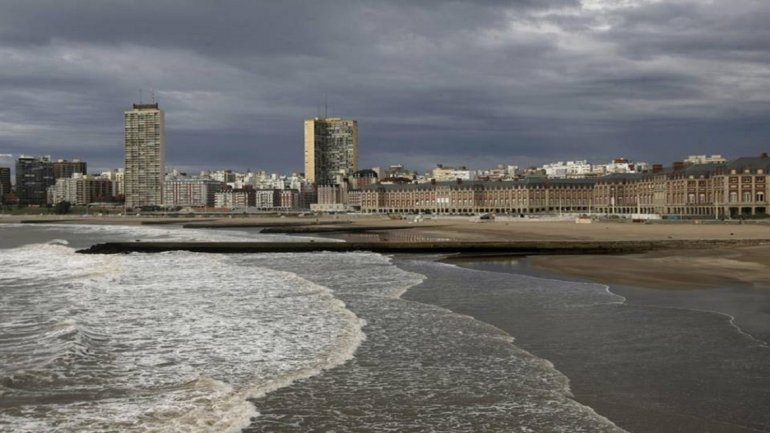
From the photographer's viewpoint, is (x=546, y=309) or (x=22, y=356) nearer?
(x=22, y=356)

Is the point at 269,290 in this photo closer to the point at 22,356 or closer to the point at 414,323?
the point at 414,323

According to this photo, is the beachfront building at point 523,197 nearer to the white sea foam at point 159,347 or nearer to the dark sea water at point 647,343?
the dark sea water at point 647,343

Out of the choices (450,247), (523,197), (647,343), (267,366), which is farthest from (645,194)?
(267,366)

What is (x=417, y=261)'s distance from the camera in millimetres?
38250

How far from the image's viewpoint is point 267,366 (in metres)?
12.8

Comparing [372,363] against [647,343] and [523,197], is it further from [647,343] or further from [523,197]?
[523,197]

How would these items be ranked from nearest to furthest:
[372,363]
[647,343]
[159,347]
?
[372,363] < [647,343] < [159,347]

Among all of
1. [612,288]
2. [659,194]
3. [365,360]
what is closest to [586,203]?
[659,194]

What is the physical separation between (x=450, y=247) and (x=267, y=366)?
33918mm

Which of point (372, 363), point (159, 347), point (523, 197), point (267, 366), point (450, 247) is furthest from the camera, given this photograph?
point (523, 197)

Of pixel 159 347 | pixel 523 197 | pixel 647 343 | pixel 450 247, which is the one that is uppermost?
pixel 523 197

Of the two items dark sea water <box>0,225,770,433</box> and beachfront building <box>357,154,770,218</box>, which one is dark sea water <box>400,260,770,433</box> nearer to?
dark sea water <box>0,225,770,433</box>

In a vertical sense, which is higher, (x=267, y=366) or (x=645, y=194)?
(x=645, y=194)

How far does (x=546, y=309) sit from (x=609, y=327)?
9.98 ft
